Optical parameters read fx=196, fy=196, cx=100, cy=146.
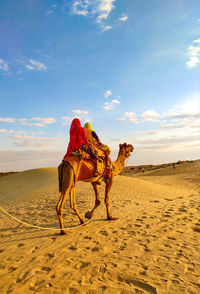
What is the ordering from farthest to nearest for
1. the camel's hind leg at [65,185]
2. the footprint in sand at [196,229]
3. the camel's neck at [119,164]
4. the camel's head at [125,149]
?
the camel's head at [125,149] → the camel's neck at [119,164] → the footprint in sand at [196,229] → the camel's hind leg at [65,185]

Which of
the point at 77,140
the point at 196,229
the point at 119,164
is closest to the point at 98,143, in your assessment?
the point at 77,140

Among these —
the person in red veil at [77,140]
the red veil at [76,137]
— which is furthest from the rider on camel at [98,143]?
the red veil at [76,137]

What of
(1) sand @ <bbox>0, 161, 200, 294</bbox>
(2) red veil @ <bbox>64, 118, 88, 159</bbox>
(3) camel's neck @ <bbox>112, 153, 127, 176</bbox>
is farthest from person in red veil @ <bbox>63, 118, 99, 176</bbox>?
(1) sand @ <bbox>0, 161, 200, 294</bbox>

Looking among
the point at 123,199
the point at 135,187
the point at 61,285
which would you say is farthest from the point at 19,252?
the point at 135,187

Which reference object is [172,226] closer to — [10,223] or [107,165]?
[107,165]

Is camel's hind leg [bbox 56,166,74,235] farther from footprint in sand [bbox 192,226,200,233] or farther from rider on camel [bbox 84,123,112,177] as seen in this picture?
footprint in sand [bbox 192,226,200,233]

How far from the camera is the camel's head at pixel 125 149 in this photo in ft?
25.7

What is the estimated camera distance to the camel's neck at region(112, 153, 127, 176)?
7.46 metres

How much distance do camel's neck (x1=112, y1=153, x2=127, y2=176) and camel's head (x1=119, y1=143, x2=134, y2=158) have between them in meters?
0.14

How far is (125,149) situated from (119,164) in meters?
0.66

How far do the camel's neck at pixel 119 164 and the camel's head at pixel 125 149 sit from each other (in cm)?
14

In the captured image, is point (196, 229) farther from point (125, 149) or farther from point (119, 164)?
point (125, 149)

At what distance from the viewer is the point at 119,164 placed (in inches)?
302

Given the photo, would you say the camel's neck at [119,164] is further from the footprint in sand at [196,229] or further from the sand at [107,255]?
the footprint in sand at [196,229]
